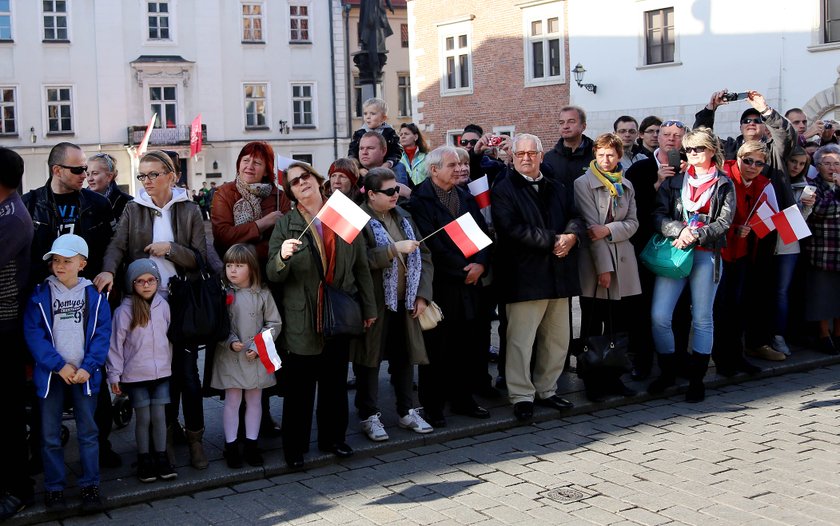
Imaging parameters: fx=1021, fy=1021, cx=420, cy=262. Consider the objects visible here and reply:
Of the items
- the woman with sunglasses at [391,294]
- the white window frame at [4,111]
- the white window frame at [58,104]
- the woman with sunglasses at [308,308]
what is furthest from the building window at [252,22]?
the woman with sunglasses at [308,308]

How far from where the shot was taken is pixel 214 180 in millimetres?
45312

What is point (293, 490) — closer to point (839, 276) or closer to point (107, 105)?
point (839, 276)

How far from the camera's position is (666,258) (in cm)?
820

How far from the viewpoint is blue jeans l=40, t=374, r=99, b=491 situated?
5707mm

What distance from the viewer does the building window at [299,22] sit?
47625 mm

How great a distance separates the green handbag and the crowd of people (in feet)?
0.21

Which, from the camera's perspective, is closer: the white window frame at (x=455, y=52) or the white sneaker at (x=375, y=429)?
the white sneaker at (x=375, y=429)

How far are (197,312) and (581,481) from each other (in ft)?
8.32

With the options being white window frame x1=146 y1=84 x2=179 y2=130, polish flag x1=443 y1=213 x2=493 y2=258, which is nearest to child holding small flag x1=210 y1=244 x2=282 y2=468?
polish flag x1=443 y1=213 x2=493 y2=258

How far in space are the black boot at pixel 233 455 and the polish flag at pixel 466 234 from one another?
1.96m

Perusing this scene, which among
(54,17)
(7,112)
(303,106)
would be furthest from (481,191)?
(303,106)

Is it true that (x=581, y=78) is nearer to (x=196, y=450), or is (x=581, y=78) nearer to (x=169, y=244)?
(x=169, y=244)

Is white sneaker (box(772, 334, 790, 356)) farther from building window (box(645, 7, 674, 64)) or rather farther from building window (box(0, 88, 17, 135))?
building window (box(0, 88, 17, 135))

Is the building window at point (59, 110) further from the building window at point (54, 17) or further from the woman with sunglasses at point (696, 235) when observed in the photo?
the woman with sunglasses at point (696, 235)
